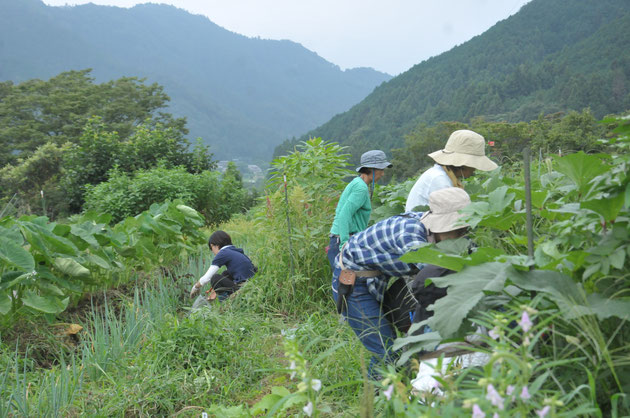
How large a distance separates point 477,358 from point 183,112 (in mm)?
173502

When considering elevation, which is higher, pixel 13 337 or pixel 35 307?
pixel 35 307

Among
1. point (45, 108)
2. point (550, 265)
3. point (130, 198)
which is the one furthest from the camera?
point (45, 108)

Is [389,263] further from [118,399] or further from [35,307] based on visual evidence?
[35,307]

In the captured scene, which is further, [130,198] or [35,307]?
[130,198]

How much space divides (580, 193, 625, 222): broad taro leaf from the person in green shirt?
2368 millimetres

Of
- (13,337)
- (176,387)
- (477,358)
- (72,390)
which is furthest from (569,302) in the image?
(13,337)

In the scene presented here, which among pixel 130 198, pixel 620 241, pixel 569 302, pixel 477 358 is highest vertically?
pixel 620 241

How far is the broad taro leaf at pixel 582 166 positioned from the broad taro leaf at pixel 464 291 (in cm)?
48

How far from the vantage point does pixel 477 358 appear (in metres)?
1.74

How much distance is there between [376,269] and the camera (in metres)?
2.77

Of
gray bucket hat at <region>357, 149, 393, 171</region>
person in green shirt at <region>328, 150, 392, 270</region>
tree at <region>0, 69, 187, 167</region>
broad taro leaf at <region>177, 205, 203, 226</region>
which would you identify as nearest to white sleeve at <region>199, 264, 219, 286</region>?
person in green shirt at <region>328, 150, 392, 270</region>

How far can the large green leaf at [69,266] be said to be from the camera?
4.00 metres

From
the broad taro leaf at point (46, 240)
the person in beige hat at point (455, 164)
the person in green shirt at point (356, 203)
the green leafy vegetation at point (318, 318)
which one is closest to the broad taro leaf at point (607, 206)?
the green leafy vegetation at point (318, 318)

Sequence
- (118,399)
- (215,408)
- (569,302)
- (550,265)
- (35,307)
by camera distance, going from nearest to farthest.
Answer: (569,302) → (550,265) → (215,408) → (118,399) → (35,307)
